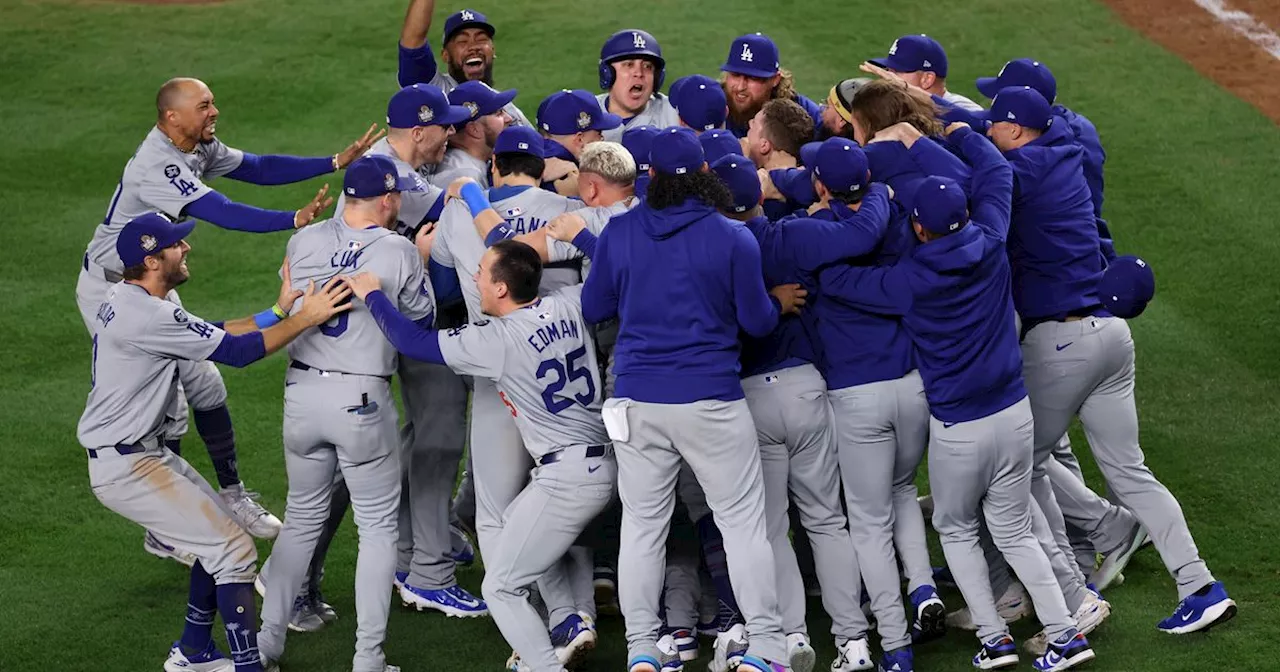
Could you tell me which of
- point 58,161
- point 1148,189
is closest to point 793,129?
point 1148,189

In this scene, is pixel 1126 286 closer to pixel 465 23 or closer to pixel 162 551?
pixel 465 23

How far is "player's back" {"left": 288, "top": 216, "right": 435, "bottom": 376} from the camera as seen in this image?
5961 millimetres

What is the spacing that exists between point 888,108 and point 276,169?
306 cm

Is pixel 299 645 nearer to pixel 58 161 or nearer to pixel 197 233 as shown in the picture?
pixel 197 233

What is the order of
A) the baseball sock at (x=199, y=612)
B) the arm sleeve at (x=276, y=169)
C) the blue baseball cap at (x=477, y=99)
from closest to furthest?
the baseball sock at (x=199, y=612) < the blue baseball cap at (x=477, y=99) < the arm sleeve at (x=276, y=169)

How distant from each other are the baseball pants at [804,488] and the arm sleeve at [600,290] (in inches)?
23.7

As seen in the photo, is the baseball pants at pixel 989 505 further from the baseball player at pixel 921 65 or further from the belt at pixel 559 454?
the baseball player at pixel 921 65

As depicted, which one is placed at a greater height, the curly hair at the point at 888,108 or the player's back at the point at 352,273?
the curly hair at the point at 888,108

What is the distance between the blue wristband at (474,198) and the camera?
20.0ft

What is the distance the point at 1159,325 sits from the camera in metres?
9.18

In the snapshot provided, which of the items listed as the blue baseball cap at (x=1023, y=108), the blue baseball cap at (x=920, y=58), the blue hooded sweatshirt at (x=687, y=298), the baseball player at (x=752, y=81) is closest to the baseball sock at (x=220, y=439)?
the blue hooded sweatshirt at (x=687, y=298)

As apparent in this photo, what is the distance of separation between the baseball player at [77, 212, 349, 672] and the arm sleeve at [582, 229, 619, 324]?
0.91 m

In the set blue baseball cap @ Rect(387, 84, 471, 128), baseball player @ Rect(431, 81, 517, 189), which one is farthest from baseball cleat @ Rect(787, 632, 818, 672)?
blue baseball cap @ Rect(387, 84, 471, 128)

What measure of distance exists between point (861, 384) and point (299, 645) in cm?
245
